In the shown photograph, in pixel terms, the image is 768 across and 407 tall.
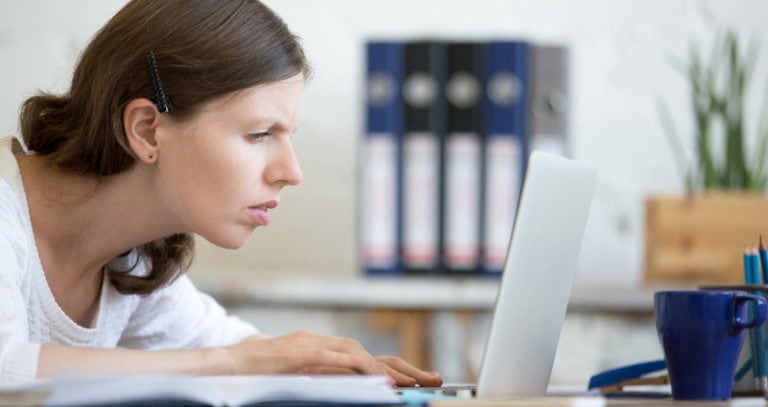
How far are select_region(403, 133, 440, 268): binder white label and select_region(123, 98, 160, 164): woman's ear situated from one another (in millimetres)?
874

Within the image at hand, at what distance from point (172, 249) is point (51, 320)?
0.63 ft

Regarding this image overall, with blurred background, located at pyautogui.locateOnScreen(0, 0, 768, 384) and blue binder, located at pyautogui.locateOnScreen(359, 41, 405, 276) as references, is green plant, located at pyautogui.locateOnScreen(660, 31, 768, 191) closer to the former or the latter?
blurred background, located at pyautogui.locateOnScreen(0, 0, 768, 384)

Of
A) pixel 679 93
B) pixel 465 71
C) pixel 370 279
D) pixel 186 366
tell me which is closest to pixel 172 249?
pixel 186 366

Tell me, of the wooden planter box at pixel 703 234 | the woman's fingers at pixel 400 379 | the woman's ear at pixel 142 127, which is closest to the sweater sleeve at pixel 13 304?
the woman's ear at pixel 142 127

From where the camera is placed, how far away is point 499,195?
1932 millimetres

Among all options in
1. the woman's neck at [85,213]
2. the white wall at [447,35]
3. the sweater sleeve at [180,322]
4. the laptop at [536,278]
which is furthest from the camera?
the white wall at [447,35]

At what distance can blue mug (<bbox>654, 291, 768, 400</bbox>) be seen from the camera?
0.85 m

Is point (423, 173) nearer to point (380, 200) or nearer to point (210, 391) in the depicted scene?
point (380, 200)

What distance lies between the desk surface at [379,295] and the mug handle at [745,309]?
87 centimetres

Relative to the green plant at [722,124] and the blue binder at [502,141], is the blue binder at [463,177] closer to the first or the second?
the blue binder at [502,141]

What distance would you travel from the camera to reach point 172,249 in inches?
52.8

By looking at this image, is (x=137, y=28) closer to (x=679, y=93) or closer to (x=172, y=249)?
(x=172, y=249)

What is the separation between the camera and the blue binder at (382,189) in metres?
1.95

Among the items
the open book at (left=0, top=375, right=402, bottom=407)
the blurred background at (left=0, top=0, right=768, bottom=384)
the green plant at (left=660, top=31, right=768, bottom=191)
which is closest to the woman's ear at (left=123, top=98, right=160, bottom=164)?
the open book at (left=0, top=375, right=402, bottom=407)
